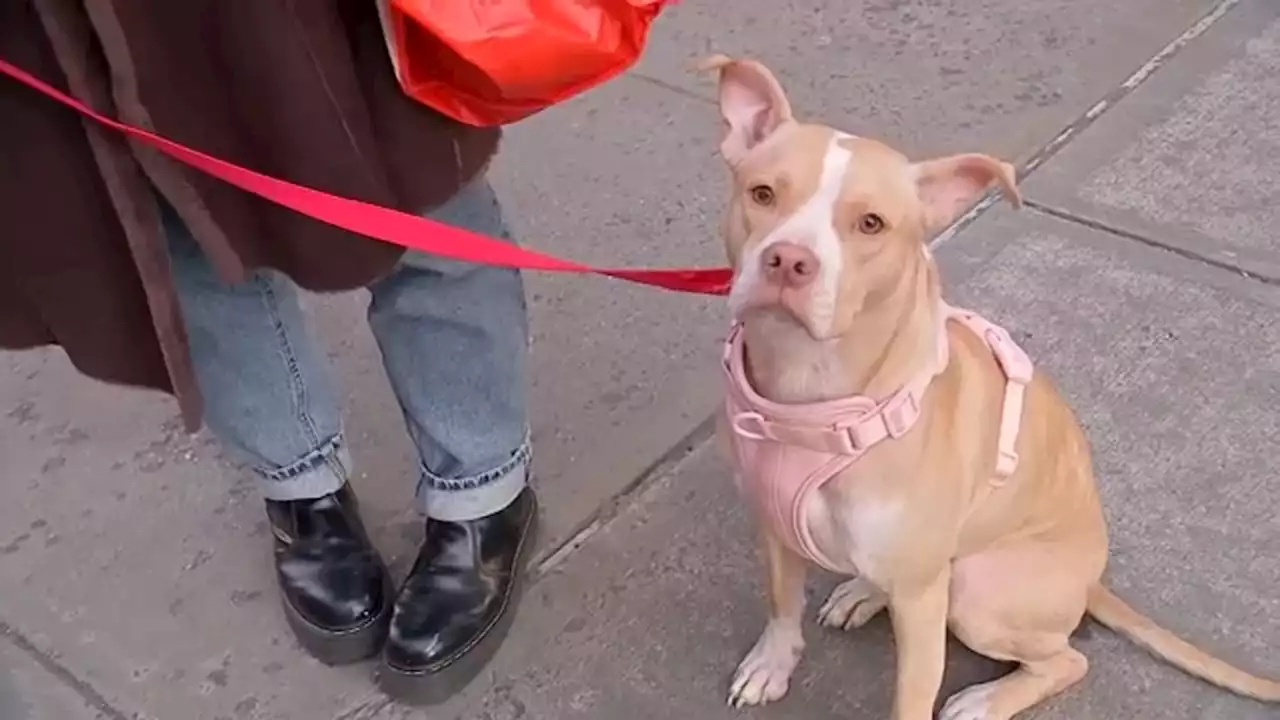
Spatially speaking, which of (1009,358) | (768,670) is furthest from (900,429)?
(768,670)

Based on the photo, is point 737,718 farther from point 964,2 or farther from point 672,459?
point 964,2

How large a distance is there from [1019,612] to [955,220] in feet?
3.29

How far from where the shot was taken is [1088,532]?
100 inches

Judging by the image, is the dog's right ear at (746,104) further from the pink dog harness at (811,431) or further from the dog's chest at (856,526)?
the dog's chest at (856,526)

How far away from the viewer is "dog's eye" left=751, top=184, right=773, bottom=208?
2055mm

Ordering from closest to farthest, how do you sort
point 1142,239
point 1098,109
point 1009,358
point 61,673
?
point 1009,358
point 61,673
point 1142,239
point 1098,109

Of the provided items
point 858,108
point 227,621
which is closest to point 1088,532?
point 227,621

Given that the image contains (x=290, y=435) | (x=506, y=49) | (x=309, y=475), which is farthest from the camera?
(x=309, y=475)

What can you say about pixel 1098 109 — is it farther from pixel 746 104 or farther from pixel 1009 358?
pixel 746 104

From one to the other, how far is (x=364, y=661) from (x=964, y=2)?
2.87m

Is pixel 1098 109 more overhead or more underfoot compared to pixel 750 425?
more underfoot

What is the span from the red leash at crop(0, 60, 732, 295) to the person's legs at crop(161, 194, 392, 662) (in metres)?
0.30

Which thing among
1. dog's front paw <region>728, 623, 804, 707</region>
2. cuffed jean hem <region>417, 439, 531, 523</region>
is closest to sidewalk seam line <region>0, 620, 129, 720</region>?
cuffed jean hem <region>417, 439, 531, 523</region>

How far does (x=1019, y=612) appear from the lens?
249cm
